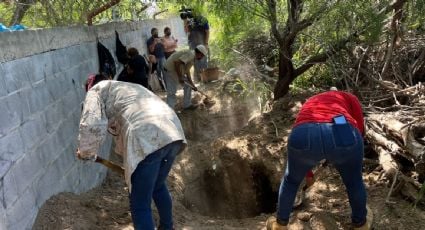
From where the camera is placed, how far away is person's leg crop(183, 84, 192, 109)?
22.9 feet

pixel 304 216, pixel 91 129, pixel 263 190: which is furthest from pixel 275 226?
pixel 263 190

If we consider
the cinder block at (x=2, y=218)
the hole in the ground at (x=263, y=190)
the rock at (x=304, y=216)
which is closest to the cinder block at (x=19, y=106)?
the cinder block at (x=2, y=218)

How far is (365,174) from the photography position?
12.6ft

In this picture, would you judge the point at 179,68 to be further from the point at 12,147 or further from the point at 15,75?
the point at 12,147

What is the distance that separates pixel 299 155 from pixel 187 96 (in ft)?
15.0

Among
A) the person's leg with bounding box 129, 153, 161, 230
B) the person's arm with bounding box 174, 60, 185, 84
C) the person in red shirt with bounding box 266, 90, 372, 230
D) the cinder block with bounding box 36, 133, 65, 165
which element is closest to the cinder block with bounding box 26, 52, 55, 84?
the cinder block with bounding box 36, 133, 65, 165

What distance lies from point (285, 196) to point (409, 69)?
2.57 m

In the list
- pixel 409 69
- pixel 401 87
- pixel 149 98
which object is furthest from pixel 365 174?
pixel 149 98

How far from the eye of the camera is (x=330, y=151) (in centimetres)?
258

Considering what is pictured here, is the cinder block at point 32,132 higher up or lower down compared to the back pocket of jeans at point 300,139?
higher up

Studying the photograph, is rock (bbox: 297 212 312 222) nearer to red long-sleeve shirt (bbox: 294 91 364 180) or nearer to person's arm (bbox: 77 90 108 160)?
red long-sleeve shirt (bbox: 294 91 364 180)

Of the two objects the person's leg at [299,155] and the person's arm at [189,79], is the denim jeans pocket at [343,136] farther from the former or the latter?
the person's arm at [189,79]

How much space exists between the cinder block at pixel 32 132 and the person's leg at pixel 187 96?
13.3 feet

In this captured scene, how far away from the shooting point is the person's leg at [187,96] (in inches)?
A: 274
